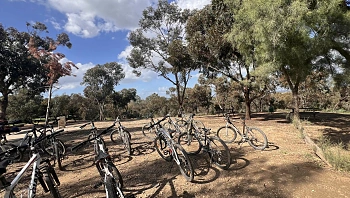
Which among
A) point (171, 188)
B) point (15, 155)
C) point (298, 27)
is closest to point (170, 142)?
point (171, 188)

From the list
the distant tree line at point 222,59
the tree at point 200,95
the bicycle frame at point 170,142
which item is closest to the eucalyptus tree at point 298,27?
the distant tree line at point 222,59

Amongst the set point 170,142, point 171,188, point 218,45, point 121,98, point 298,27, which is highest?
point 218,45

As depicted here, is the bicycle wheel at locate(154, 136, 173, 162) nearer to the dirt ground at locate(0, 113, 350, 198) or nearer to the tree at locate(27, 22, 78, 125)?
the dirt ground at locate(0, 113, 350, 198)

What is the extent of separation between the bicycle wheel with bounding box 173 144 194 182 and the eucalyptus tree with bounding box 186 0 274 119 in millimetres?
6401

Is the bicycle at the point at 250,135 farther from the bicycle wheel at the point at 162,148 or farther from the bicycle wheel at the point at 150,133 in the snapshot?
the bicycle wheel at the point at 150,133

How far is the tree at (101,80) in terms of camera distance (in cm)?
2358

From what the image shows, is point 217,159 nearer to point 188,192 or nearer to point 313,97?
point 188,192

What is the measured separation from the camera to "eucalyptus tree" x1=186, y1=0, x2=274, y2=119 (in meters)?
9.52

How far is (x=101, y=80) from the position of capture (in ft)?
79.2

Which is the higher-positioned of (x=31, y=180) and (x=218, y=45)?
(x=218, y=45)

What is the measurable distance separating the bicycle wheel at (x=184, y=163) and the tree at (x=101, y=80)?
21.6m

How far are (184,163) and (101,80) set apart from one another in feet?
75.4

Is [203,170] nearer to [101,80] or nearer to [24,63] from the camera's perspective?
[24,63]

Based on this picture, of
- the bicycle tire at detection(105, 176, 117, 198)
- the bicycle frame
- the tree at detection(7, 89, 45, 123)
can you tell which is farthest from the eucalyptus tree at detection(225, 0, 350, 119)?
the tree at detection(7, 89, 45, 123)
